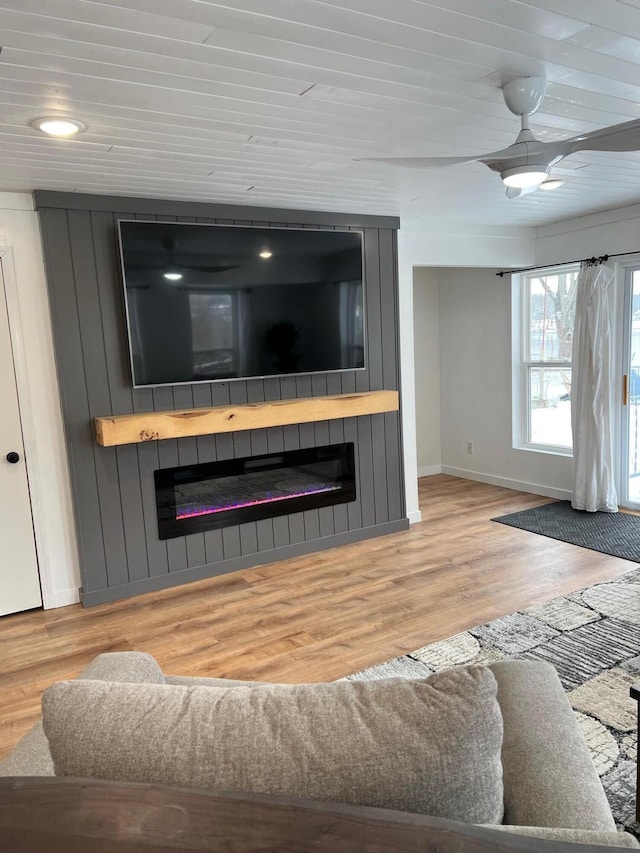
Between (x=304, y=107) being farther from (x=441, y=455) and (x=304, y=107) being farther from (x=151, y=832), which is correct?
(x=441, y=455)

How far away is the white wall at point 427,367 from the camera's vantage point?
6.48 metres

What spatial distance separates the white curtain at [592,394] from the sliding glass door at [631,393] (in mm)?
143

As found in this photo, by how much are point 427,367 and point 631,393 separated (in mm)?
2197

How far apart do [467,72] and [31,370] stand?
2738mm

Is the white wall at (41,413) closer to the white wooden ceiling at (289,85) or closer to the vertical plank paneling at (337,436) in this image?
the white wooden ceiling at (289,85)

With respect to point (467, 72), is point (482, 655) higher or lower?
lower

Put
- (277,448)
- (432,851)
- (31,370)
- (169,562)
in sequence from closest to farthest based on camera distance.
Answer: (432,851), (31,370), (169,562), (277,448)

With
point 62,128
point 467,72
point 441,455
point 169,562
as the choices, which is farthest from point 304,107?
point 441,455

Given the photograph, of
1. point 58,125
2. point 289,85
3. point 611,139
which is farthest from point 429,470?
point 58,125

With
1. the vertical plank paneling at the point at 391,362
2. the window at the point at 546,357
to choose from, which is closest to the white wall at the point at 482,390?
the window at the point at 546,357

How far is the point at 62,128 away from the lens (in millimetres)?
2385

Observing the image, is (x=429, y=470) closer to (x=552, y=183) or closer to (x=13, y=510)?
(x=552, y=183)

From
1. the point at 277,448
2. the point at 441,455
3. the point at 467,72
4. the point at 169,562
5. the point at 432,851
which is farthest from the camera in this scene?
the point at 441,455

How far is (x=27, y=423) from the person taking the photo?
3520 millimetres
